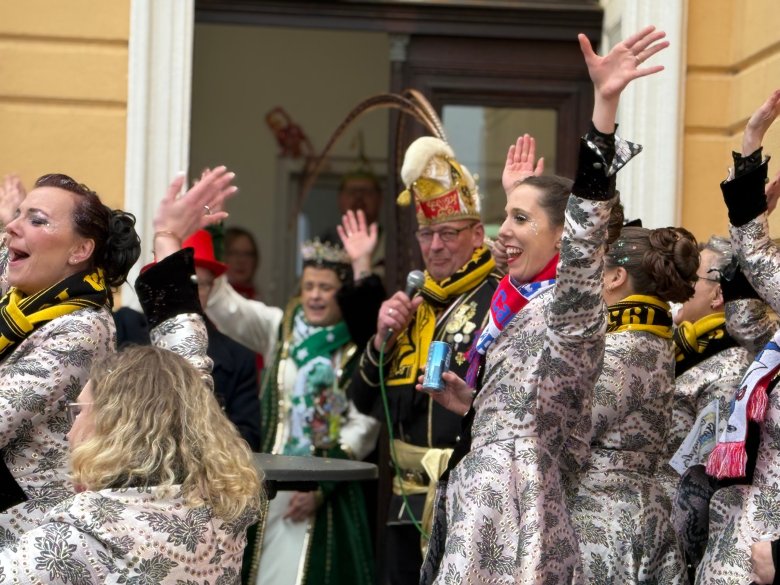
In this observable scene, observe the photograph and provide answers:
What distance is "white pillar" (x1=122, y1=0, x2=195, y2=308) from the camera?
264 inches

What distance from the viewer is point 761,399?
13.0 ft

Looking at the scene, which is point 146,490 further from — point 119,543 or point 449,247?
point 449,247

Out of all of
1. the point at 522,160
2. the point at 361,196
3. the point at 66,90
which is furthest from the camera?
the point at 361,196

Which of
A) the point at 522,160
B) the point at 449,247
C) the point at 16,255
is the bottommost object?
the point at 16,255

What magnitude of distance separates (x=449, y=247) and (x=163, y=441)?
2.86 m

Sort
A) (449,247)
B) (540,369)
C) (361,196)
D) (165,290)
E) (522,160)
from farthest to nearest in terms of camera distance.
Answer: (361,196) → (449,247) → (522,160) → (165,290) → (540,369)

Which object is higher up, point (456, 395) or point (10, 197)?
point (10, 197)

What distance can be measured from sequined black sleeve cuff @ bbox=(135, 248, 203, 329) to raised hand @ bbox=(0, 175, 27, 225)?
104cm

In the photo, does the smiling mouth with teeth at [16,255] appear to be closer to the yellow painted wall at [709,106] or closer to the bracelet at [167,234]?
the bracelet at [167,234]

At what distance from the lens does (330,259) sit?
7062 millimetres

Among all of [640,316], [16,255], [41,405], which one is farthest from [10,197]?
[640,316]

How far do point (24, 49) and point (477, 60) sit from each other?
214cm

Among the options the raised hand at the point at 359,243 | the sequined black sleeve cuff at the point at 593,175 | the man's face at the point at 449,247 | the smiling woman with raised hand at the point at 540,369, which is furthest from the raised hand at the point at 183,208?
the raised hand at the point at 359,243

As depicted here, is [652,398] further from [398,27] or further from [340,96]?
[340,96]
